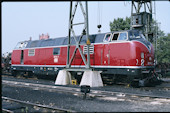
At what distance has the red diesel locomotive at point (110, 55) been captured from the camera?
42.7 ft

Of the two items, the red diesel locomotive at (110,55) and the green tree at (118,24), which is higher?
the green tree at (118,24)

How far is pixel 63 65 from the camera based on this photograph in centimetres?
1686

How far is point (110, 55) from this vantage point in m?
14.1

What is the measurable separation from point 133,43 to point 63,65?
21.8ft

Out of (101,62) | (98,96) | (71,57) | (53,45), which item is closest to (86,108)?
(98,96)

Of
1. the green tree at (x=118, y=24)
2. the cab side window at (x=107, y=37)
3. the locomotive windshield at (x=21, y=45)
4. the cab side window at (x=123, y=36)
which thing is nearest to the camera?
the cab side window at (x=123, y=36)

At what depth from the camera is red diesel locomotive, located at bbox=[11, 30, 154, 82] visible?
1302cm

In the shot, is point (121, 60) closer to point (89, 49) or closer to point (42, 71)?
point (89, 49)

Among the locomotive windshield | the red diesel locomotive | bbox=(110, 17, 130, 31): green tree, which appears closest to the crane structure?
the red diesel locomotive

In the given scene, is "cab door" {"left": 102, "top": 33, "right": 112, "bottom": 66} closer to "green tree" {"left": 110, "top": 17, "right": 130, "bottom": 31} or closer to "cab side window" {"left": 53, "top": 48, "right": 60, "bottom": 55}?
"cab side window" {"left": 53, "top": 48, "right": 60, "bottom": 55}

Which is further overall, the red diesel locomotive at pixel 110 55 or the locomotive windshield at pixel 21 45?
the locomotive windshield at pixel 21 45

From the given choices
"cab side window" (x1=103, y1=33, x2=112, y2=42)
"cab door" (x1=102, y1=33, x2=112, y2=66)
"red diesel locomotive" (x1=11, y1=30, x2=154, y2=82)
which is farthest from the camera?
"cab side window" (x1=103, y1=33, x2=112, y2=42)

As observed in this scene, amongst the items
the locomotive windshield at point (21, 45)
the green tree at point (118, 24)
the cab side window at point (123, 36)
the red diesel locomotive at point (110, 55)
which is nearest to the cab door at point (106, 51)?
the red diesel locomotive at point (110, 55)

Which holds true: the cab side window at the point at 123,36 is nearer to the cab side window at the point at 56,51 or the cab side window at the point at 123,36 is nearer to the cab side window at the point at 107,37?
the cab side window at the point at 107,37
